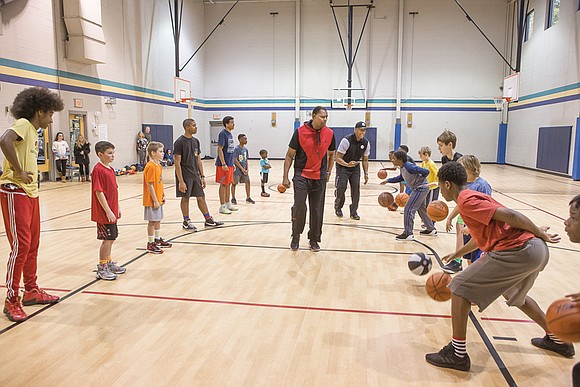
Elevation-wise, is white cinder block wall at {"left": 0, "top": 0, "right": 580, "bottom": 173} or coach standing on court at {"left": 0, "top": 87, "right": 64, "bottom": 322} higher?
white cinder block wall at {"left": 0, "top": 0, "right": 580, "bottom": 173}

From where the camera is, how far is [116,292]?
4.77 meters

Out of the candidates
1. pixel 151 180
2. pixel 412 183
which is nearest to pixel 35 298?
pixel 151 180

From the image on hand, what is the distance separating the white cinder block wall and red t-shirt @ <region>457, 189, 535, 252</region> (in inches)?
700

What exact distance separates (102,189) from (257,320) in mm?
2116

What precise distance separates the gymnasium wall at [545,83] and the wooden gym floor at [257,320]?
1246 centimetres

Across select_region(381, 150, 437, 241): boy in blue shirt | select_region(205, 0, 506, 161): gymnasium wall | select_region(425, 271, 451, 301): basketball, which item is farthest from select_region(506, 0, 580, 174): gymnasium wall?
select_region(425, 271, 451, 301): basketball

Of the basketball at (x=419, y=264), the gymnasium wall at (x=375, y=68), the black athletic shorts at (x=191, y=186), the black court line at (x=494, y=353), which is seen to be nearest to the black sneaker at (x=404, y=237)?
the basketball at (x=419, y=264)

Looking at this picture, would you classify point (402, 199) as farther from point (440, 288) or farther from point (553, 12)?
point (553, 12)

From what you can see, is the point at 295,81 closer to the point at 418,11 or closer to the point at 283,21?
the point at 283,21

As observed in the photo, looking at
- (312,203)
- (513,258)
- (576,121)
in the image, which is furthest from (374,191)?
(513,258)

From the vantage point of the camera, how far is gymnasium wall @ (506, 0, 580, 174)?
17.0m

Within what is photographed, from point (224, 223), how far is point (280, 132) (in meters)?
18.2

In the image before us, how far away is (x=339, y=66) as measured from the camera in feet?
81.9

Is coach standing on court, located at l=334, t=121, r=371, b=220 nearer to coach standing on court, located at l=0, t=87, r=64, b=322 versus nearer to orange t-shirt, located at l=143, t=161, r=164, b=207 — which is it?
orange t-shirt, located at l=143, t=161, r=164, b=207
